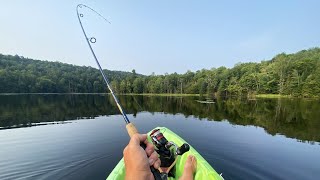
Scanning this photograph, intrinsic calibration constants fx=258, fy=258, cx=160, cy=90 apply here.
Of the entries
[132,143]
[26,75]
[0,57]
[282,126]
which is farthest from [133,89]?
[132,143]

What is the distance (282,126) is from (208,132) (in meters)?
7.35

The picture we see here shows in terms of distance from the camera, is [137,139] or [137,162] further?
[137,139]

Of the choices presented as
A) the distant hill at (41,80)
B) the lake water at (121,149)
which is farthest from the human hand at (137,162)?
the distant hill at (41,80)

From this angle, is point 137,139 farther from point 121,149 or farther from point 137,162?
point 121,149

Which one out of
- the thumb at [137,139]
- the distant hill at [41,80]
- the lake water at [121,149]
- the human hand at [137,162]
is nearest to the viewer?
the human hand at [137,162]

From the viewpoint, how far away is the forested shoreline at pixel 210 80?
7931cm

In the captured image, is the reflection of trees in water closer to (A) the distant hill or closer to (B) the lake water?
(B) the lake water

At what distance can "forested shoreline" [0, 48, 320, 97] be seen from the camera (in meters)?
79.3

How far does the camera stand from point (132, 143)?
Answer: 81.3 inches

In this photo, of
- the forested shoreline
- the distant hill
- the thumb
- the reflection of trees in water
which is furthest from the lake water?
the distant hill

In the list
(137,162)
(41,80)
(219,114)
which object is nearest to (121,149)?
(137,162)

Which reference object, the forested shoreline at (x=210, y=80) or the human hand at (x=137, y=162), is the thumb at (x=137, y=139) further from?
the forested shoreline at (x=210, y=80)

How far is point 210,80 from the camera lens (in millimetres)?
101188

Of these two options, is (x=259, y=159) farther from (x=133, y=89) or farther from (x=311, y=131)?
(x=133, y=89)
